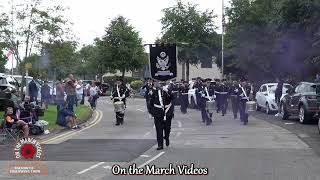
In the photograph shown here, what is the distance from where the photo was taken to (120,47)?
59.9 meters

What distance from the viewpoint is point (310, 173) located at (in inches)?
411

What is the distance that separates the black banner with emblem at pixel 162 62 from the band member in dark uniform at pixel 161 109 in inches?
502

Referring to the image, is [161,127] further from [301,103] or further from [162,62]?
[162,62]

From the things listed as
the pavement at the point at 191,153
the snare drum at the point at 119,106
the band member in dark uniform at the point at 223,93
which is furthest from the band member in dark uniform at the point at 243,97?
the snare drum at the point at 119,106

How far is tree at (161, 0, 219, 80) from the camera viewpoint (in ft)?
173

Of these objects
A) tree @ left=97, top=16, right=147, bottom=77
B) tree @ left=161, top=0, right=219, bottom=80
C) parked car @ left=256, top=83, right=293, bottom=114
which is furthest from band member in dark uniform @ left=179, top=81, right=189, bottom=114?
tree @ left=97, top=16, right=147, bottom=77

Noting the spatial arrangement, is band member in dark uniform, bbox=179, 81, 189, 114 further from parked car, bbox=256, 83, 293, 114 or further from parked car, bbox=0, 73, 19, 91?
parked car, bbox=0, 73, 19, 91

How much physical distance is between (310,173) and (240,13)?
34153 mm

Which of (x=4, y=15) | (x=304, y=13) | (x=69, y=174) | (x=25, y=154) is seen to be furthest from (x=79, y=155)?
(x=304, y=13)

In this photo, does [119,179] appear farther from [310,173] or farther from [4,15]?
[4,15]

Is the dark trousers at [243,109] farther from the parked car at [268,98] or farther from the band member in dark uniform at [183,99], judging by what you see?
the band member in dark uniform at [183,99]

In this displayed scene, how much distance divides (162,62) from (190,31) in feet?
83.1

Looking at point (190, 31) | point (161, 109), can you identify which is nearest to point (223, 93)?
point (161, 109)

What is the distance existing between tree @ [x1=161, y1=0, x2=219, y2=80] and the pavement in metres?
33.2
